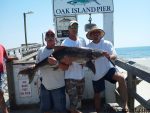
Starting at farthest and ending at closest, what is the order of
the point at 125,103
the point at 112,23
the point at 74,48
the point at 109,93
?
the point at 112,23
the point at 109,93
the point at 125,103
the point at 74,48

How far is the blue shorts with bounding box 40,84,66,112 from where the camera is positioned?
5934mm

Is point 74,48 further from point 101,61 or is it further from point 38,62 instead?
point 101,61

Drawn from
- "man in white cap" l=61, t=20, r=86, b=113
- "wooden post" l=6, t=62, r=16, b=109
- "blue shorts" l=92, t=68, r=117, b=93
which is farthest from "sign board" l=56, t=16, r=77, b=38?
"man in white cap" l=61, t=20, r=86, b=113

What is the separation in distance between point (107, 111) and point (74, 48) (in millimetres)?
1795

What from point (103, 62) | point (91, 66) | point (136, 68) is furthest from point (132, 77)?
point (91, 66)

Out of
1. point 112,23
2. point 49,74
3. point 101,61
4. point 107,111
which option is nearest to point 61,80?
point 49,74

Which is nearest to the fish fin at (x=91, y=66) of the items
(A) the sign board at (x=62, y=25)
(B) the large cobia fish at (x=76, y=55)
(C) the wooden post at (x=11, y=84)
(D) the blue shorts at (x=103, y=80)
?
(B) the large cobia fish at (x=76, y=55)

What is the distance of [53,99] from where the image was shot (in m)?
5.98

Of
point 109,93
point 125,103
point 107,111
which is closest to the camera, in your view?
point 125,103

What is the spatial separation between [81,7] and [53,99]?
131 inches

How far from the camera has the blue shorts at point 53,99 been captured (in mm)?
5934

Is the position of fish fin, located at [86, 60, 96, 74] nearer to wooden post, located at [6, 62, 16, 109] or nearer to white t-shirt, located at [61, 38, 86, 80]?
white t-shirt, located at [61, 38, 86, 80]

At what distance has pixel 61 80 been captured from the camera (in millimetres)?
6000

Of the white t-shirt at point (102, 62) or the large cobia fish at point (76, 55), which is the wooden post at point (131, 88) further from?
the large cobia fish at point (76, 55)
